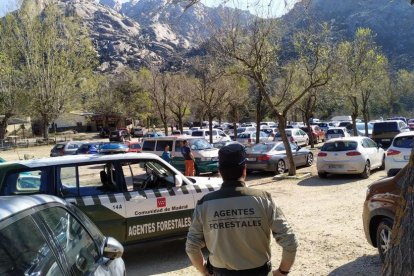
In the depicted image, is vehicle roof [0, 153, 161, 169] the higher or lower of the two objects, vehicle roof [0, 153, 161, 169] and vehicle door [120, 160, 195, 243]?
the higher

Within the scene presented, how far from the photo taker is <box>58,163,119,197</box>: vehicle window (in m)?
6.56

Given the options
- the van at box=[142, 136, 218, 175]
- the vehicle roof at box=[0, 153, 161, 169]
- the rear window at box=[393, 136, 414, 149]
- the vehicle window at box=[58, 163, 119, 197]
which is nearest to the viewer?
the vehicle roof at box=[0, 153, 161, 169]

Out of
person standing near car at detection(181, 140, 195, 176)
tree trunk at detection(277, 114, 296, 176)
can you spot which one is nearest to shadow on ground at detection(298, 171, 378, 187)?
tree trunk at detection(277, 114, 296, 176)

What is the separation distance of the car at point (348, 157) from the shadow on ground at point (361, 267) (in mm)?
9194

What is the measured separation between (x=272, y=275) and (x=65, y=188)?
4377mm

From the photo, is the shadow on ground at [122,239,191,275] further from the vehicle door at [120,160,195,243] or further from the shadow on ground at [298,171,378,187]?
the shadow on ground at [298,171,378,187]

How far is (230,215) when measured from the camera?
9.35 ft

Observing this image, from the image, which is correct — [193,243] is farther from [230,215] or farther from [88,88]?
[88,88]

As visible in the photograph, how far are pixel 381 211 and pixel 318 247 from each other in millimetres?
1705

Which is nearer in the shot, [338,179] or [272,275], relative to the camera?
[272,275]

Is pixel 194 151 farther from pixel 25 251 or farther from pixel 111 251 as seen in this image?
pixel 25 251

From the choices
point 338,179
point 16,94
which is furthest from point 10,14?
point 338,179

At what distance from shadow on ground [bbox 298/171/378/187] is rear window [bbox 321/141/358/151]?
3.51 ft

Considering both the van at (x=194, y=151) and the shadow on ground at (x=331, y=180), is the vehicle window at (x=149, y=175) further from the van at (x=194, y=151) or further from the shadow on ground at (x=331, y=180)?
the van at (x=194, y=151)
